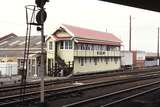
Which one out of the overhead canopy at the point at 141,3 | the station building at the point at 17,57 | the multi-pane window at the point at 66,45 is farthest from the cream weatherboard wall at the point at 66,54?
the overhead canopy at the point at 141,3

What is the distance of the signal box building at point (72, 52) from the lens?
4356 cm

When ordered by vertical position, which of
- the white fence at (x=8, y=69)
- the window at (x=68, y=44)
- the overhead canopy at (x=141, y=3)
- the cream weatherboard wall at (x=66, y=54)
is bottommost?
the white fence at (x=8, y=69)

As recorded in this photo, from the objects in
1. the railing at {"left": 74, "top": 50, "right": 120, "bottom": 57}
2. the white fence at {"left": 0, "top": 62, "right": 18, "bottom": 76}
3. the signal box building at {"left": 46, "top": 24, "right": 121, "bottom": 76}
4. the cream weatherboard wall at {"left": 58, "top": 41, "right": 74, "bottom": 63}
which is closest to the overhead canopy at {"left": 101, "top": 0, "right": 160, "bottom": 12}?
the white fence at {"left": 0, "top": 62, "right": 18, "bottom": 76}

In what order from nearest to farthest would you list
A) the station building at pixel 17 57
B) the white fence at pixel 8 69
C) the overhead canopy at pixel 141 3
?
the overhead canopy at pixel 141 3, the white fence at pixel 8 69, the station building at pixel 17 57

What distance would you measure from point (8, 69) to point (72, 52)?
30.2 ft

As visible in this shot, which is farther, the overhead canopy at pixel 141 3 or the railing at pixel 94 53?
the railing at pixel 94 53

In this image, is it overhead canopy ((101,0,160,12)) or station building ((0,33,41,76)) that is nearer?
overhead canopy ((101,0,160,12))

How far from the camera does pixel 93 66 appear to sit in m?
49.0

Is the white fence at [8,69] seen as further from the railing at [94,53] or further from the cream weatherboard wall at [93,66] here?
the railing at [94,53]

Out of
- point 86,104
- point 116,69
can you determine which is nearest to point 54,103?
point 86,104

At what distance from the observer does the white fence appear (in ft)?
125

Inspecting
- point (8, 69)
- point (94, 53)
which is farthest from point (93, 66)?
point (8, 69)

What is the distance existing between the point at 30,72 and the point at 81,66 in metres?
7.31

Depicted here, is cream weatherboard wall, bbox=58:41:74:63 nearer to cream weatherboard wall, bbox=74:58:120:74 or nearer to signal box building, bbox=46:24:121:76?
signal box building, bbox=46:24:121:76
